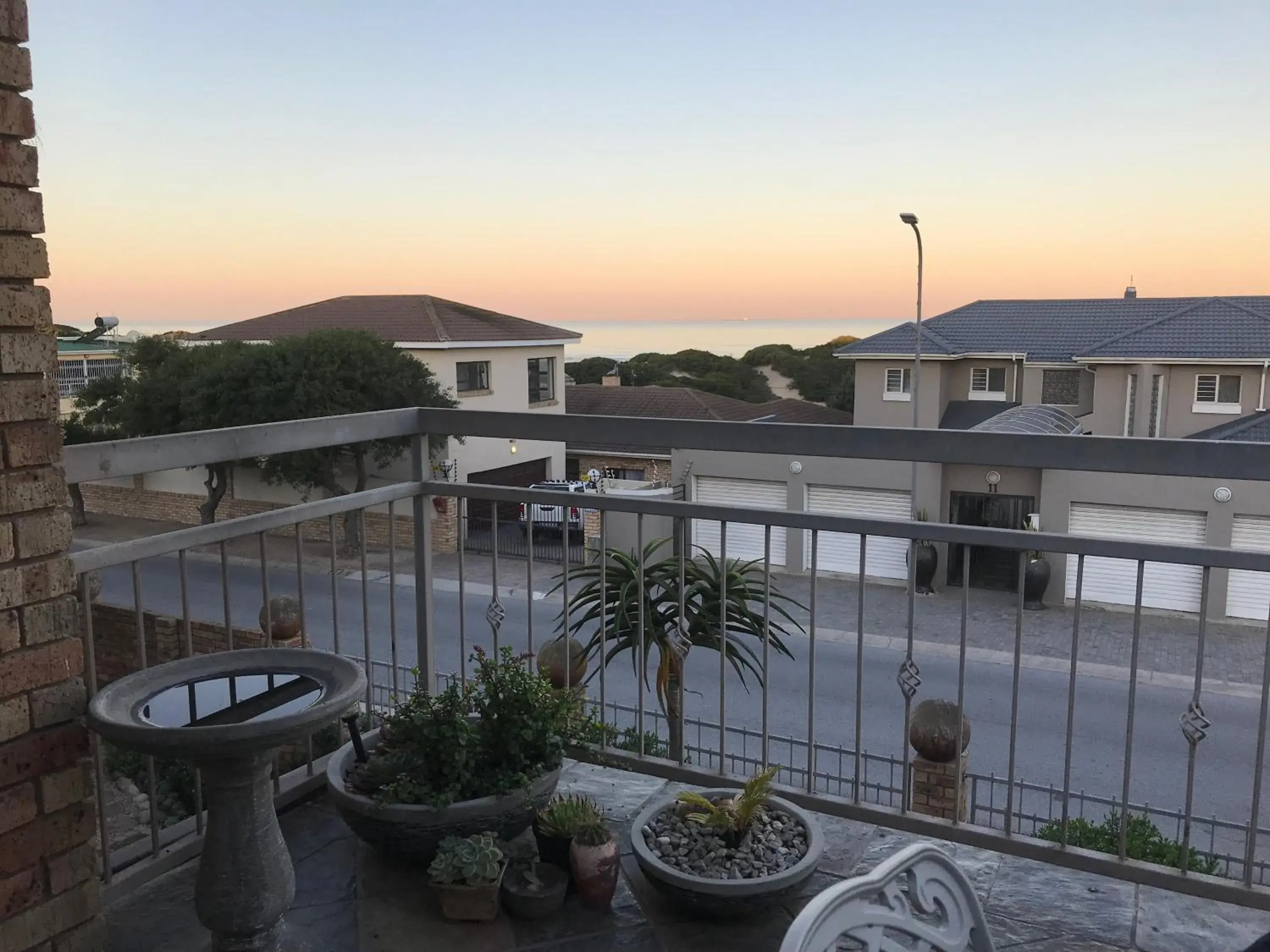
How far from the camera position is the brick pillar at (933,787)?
400cm

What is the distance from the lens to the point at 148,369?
25000mm

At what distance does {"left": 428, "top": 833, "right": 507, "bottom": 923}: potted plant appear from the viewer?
1996 millimetres

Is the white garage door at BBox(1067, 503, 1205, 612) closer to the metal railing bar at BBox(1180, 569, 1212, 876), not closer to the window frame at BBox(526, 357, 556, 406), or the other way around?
the metal railing bar at BBox(1180, 569, 1212, 876)

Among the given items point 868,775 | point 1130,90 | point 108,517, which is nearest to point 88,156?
point 108,517

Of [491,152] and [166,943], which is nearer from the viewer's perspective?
[166,943]

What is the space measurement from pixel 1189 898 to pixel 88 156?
32.5 metres

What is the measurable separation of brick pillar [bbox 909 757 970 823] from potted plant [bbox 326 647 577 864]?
1.99m

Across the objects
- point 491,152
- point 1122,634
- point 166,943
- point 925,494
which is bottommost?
point 1122,634

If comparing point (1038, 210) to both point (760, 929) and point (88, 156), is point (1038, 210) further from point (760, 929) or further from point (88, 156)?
point (760, 929)

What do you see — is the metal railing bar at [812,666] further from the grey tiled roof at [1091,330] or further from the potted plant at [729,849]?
the grey tiled roof at [1091,330]

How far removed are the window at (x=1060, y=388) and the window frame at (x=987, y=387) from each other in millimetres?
861

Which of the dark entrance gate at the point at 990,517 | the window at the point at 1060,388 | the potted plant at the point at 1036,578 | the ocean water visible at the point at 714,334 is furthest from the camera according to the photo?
the ocean water visible at the point at 714,334

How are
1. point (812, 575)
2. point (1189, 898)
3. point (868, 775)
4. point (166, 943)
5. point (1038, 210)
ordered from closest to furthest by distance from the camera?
point (166, 943)
point (1189, 898)
point (812, 575)
point (868, 775)
point (1038, 210)

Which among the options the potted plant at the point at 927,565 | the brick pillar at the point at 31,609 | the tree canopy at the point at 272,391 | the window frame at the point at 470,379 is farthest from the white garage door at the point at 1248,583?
the window frame at the point at 470,379
